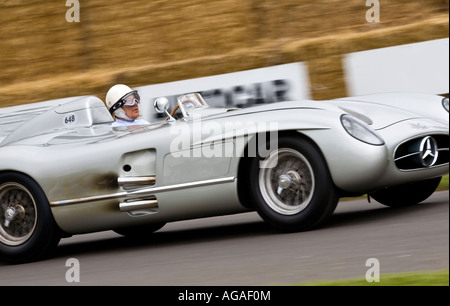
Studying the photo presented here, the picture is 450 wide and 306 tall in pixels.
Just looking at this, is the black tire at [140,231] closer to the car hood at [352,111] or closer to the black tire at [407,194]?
the car hood at [352,111]

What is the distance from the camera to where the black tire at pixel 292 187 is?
5422 mm

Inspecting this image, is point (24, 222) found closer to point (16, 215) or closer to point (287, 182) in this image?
point (16, 215)

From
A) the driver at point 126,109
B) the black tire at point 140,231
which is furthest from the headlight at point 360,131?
the black tire at point 140,231

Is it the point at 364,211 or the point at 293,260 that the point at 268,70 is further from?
the point at 293,260

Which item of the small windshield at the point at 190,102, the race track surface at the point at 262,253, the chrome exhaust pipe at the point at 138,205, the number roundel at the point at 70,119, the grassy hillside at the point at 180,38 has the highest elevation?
the grassy hillside at the point at 180,38

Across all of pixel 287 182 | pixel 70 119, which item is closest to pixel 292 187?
pixel 287 182

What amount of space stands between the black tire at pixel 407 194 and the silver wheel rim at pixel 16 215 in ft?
8.36

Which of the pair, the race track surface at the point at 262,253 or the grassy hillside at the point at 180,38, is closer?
the race track surface at the point at 262,253

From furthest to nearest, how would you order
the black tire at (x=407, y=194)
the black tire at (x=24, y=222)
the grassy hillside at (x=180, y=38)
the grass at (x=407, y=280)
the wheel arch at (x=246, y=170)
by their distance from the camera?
the grassy hillside at (x=180, y=38)
the black tire at (x=407, y=194)
the black tire at (x=24, y=222)
the wheel arch at (x=246, y=170)
the grass at (x=407, y=280)

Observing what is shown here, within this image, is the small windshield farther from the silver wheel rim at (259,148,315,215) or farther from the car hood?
the silver wheel rim at (259,148,315,215)

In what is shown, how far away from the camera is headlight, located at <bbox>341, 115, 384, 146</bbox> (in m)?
5.45

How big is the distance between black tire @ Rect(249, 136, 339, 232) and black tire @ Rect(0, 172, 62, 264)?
1.55 meters

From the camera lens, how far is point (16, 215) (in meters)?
6.11

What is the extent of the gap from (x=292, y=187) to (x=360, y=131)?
570 mm
